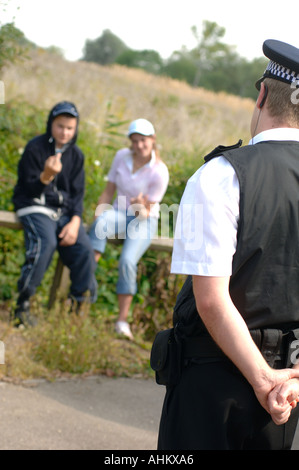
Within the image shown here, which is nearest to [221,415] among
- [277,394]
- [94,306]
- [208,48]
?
[277,394]

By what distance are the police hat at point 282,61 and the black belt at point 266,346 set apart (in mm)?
782

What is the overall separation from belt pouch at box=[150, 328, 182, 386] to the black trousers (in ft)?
0.20

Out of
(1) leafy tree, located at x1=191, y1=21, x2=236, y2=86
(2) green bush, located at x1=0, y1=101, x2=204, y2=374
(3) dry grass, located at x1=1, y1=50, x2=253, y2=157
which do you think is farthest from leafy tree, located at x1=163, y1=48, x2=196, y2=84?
(2) green bush, located at x1=0, y1=101, x2=204, y2=374

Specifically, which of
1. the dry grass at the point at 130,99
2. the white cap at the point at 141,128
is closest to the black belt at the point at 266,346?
the white cap at the point at 141,128

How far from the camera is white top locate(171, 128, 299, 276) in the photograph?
1.79m

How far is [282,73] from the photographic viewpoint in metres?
1.94

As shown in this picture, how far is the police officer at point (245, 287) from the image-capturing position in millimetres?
1802

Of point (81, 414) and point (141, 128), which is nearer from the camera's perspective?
point (81, 414)

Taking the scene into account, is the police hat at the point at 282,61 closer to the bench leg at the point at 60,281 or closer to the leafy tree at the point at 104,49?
the bench leg at the point at 60,281

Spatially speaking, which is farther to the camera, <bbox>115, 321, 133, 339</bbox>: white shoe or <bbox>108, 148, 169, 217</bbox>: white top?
<bbox>108, 148, 169, 217</bbox>: white top

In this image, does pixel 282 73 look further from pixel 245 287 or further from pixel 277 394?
pixel 277 394

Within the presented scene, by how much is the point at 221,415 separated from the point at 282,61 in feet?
3.61

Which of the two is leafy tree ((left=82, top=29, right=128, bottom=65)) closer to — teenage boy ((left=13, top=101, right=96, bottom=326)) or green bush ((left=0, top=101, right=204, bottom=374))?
green bush ((left=0, top=101, right=204, bottom=374))

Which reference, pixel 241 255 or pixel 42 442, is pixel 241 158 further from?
pixel 42 442
